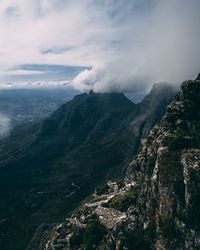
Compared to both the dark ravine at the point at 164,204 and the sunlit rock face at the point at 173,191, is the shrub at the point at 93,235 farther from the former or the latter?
the sunlit rock face at the point at 173,191

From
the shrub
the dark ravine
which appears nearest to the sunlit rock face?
the dark ravine

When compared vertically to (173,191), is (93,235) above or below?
below

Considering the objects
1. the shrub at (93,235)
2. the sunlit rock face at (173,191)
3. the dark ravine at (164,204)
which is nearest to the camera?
the sunlit rock face at (173,191)

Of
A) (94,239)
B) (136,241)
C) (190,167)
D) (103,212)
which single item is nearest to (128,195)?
(103,212)

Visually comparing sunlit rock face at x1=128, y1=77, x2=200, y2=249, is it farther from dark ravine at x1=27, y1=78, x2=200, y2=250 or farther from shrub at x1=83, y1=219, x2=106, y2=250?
shrub at x1=83, y1=219, x2=106, y2=250

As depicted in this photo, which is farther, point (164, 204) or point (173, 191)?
point (164, 204)

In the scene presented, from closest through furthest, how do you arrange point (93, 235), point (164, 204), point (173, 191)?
1. point (173, 191)
2. point (164, 204)
3. point (93, 235)

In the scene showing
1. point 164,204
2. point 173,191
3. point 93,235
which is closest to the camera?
point 173,191

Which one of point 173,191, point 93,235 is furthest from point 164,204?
point 93,235

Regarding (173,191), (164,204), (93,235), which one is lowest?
(93,235)

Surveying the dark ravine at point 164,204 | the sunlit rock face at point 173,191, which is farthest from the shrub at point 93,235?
the sunlit rock face at point 173,191

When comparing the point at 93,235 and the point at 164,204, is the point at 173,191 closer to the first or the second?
the point at 164,204
